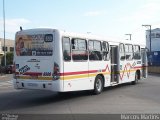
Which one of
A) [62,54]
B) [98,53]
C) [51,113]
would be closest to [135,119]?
[51,113]

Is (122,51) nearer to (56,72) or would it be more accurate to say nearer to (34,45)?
(34,45)

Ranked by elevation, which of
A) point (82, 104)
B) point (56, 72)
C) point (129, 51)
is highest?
point (129, 51)

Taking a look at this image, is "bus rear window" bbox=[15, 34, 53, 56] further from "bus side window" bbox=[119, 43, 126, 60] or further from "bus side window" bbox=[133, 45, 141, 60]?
"bus side window" bbox=[133, 45, 141, 60]

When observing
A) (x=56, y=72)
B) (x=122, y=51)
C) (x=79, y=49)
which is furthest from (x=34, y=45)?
(x=122, y=51)

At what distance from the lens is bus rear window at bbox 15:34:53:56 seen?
47.8 ft

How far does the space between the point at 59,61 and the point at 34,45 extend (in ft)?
4.63

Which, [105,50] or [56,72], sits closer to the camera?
[56,72]

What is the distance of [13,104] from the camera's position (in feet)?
45.4

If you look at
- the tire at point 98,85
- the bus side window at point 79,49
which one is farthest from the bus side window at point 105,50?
the bus side window at point 79,49

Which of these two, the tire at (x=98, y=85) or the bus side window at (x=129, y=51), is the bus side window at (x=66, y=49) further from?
the bus side window at (x=129, y=51)

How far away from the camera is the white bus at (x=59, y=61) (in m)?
14.3

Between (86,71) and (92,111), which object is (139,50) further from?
(92,111)

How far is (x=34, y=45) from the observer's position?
49.0ft

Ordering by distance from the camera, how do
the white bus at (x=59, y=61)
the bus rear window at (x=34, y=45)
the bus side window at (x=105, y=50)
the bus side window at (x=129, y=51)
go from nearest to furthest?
the white bus at (x=59, y=61), the bus rear window at (x=34, y=45), the bus side window at (x=105, y=50), the bus side window at (x=129, y=51)
